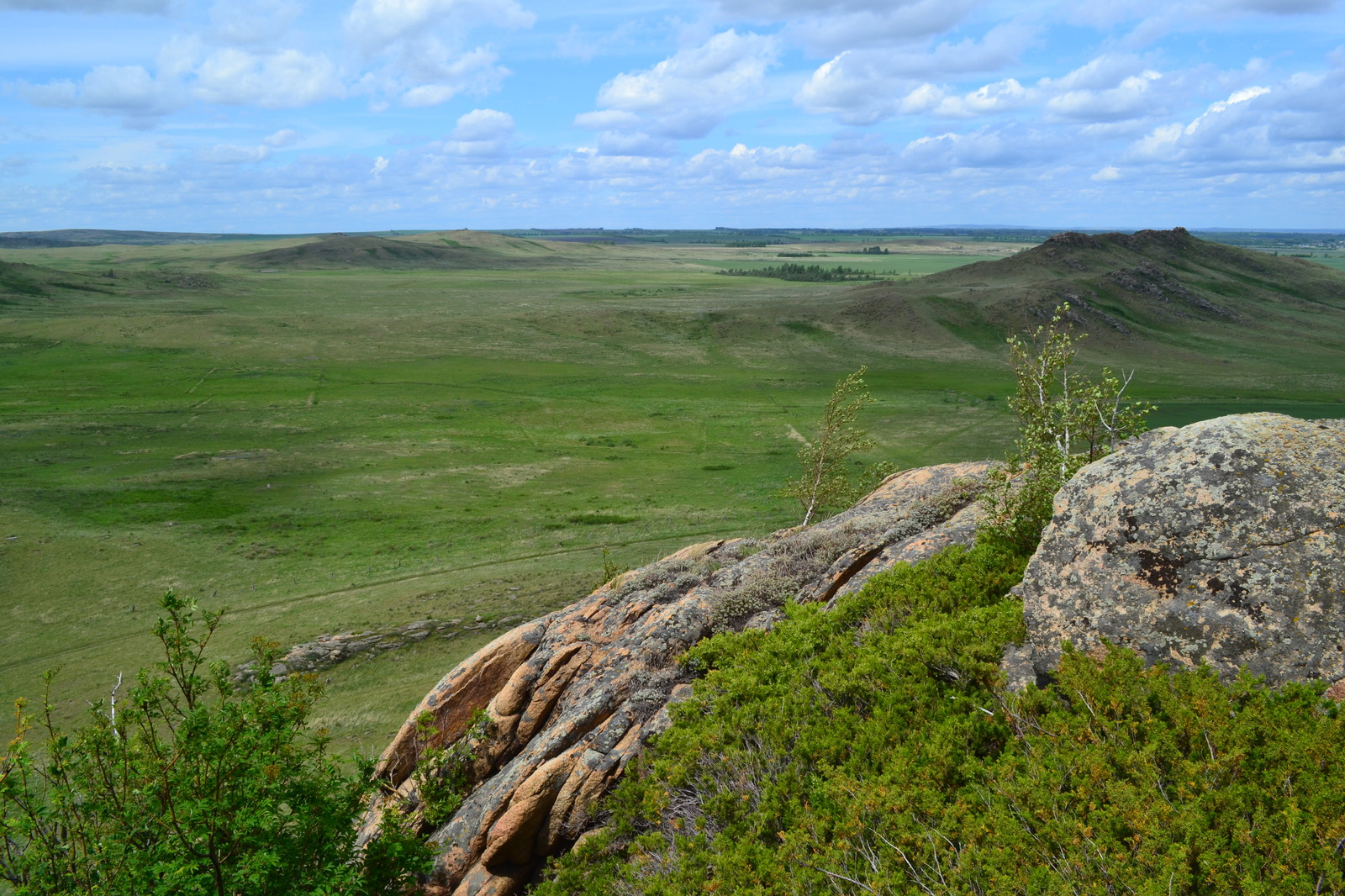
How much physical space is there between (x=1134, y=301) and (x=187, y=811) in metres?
147

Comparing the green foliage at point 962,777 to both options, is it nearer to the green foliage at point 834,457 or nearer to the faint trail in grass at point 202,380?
the green foliage at point 834,457

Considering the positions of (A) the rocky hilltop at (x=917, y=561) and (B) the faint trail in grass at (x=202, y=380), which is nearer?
(A) the rocky hilltop at (x=917, y=561)

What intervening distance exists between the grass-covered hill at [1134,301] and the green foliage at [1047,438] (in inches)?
3888

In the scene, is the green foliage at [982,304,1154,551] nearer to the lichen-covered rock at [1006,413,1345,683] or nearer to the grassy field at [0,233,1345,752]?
the lichen-covered rock at [1006,413,1345,683]

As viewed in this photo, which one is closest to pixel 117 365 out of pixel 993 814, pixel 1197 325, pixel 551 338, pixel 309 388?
pixel 309 388

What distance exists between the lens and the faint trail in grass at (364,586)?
1181 inches

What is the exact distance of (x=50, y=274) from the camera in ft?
476

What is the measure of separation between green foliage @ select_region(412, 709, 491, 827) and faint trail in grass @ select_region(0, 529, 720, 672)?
2373 cm

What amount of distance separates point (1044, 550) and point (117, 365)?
99932 mm

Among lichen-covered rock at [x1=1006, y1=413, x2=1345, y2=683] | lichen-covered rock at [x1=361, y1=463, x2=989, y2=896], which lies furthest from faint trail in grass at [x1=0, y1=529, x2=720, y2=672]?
lichen-covered rock at [x1=1006, y1=413, x2=1345, y2=683]

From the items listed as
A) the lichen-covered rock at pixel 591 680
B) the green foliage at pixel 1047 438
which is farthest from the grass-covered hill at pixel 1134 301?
the lichen-covered rock at pixel 591 680

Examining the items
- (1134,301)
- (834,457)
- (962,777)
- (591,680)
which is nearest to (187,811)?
(591,680)

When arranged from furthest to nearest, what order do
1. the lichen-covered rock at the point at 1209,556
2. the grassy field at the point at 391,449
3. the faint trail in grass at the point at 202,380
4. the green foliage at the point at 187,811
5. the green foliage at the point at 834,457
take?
the faint trail in grass at the point at 202,380
the green foliage at the point at 834,457
the grassy field at the point at 391,449
the green foliage at the point at 187,811
the lichen-covered rock at the point at 1209,556

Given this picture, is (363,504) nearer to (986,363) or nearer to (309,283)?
(986,363)
